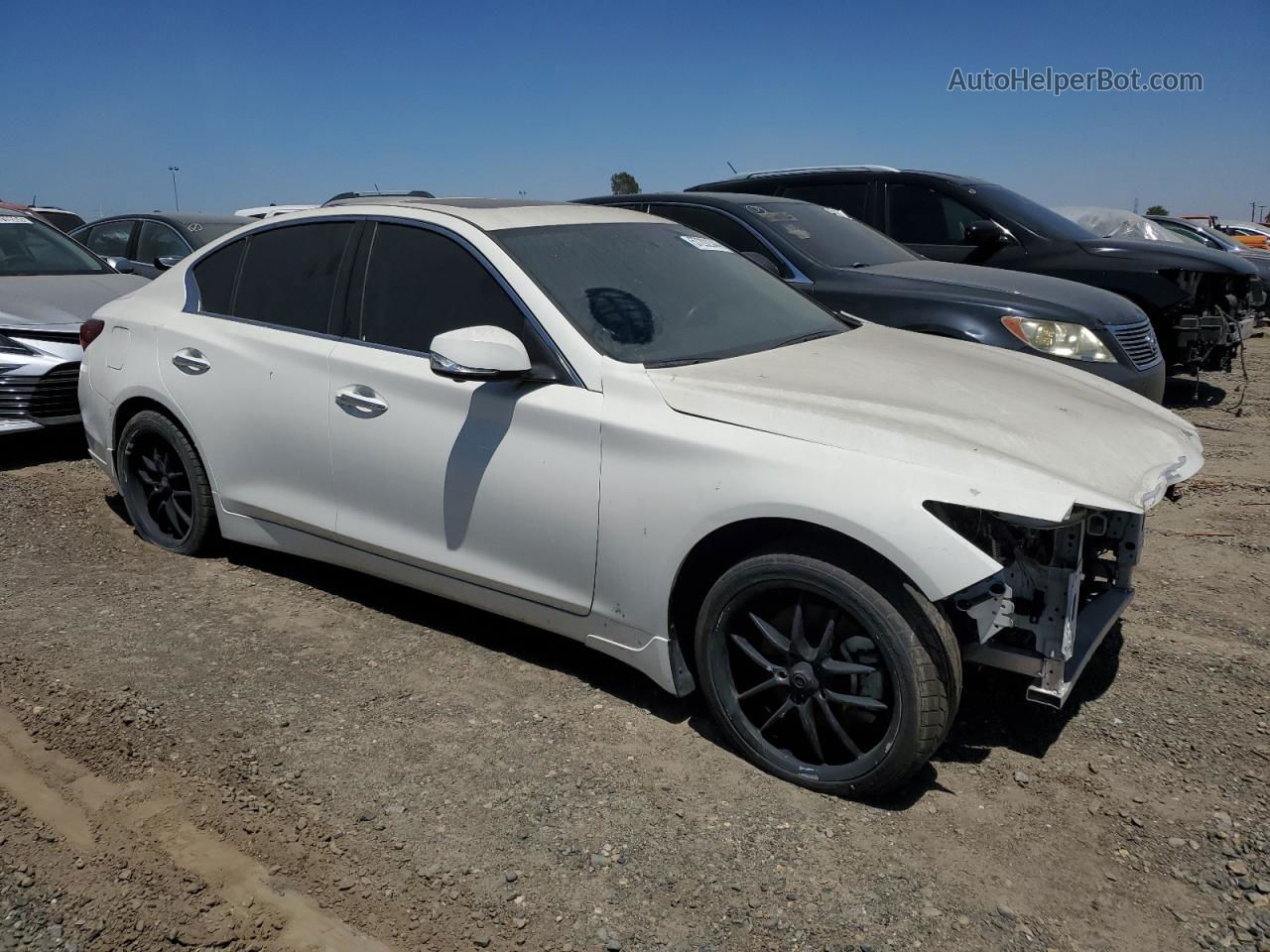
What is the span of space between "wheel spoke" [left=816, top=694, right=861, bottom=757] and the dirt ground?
19cm

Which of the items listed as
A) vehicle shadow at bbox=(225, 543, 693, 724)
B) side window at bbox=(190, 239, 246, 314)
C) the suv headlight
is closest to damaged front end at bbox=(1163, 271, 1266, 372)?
the suv headlight

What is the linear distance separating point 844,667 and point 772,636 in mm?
231

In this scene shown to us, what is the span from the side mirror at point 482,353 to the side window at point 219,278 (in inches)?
65.1

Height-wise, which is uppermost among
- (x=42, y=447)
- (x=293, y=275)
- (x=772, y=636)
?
(x=293, y=275)

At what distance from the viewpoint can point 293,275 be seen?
433 cm

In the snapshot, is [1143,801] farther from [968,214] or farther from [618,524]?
[968,214]

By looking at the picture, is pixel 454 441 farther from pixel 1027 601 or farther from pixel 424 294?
pixel 1027 601

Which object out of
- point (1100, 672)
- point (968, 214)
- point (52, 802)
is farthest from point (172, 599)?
point (968, 214)

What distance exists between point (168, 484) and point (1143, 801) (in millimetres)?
4128

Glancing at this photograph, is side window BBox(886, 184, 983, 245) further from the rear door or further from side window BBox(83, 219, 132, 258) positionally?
side window BBox(83, 219, 132, 258)

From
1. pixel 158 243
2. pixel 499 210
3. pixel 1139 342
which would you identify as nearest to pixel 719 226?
pixel 1139 342

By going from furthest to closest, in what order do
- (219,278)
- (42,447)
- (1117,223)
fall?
(1117,223), (42,447), (219,278)

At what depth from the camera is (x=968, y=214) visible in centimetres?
816

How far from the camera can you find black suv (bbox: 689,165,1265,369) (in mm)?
8008
